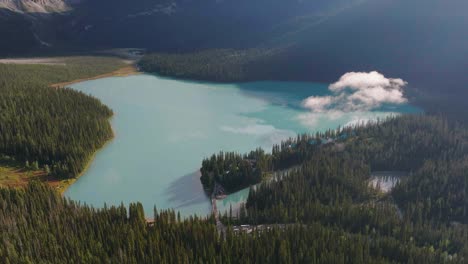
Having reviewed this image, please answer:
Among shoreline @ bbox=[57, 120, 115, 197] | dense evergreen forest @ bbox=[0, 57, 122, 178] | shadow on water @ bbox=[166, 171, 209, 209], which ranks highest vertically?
dense evergreen forest @ bbox=[0, 57, 122, 178]

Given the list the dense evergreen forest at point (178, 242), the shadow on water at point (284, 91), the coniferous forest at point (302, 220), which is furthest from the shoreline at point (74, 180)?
the shadow on water at point (284, 91)

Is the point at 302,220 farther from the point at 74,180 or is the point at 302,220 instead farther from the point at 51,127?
the point at 51,127

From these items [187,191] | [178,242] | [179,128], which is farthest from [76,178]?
[178,242]

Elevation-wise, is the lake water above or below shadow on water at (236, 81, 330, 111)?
below

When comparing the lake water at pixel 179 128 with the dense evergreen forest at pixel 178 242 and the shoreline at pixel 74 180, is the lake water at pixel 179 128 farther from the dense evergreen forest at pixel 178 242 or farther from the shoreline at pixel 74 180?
the dense evergreen forest at pixel 178 242

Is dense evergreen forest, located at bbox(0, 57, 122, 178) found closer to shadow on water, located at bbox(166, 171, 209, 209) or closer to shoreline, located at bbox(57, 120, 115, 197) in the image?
shoreline, located at bbox(57, 120, 115, 197)

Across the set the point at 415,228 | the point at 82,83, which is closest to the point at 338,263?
the point at 415,228

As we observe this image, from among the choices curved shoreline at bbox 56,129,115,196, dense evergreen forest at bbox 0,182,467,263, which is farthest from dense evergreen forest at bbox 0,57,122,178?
dense evergreen forest at bbox 0,182,467,263
